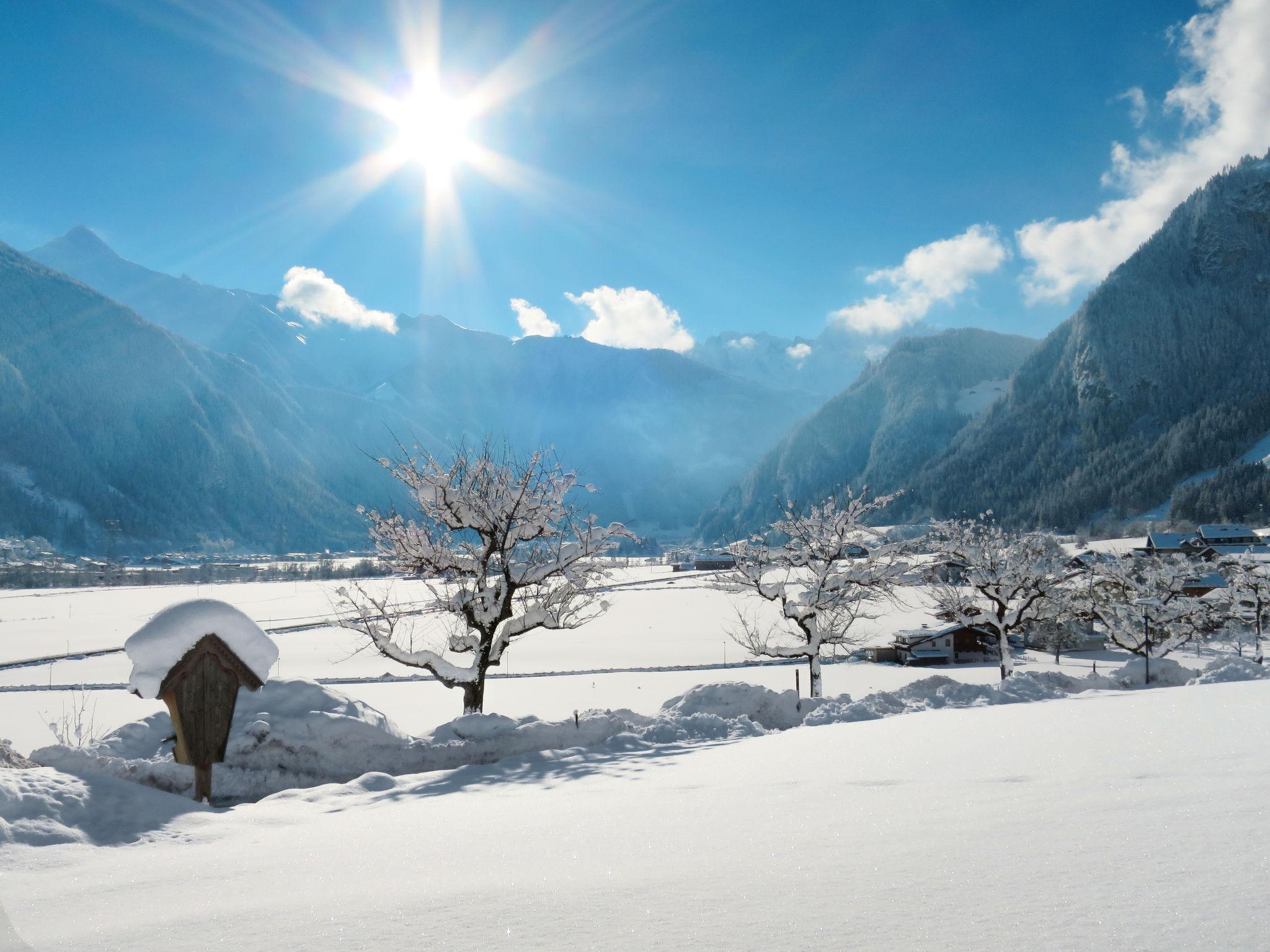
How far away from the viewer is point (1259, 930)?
235 centimetres

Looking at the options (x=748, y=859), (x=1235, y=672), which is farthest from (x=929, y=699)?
(x=748, y=859)

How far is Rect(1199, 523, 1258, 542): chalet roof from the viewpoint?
108m

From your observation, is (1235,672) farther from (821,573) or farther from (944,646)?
(944,646)

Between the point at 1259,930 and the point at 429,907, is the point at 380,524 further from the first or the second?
the point at 1259,930

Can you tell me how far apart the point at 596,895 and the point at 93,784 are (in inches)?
232

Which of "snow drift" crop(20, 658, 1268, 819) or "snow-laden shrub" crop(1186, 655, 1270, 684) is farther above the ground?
"snow drift" crop(20, 658, 1268, 819)

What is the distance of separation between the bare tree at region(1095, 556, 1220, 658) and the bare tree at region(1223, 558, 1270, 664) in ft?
5.29

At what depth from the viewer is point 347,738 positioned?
35.2 ft

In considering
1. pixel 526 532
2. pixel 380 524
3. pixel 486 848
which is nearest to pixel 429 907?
pixel 486 848

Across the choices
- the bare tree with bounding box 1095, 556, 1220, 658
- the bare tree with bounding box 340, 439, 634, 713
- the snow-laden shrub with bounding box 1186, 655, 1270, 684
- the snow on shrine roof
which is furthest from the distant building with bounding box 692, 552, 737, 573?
the snow on shrine roof

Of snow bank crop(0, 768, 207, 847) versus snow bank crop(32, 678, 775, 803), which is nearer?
snow bank crop(0, 768, 207, 847)

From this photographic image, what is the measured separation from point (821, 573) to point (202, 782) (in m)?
17.7

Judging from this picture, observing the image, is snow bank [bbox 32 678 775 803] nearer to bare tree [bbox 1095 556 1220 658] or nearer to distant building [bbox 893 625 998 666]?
bare tree [bbox 1095 556 1220 658]

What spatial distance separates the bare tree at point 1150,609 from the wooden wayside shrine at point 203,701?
51.8 meters
